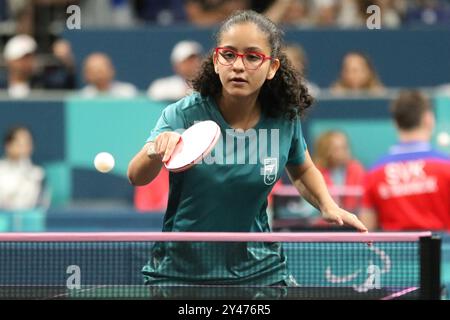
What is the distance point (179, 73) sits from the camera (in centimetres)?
1019

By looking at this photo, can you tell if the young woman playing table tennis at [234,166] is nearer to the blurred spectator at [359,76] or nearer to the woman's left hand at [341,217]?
the woman's left hand at [341,217]

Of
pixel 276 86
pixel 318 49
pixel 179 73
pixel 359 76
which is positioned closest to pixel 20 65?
pixel 179 73

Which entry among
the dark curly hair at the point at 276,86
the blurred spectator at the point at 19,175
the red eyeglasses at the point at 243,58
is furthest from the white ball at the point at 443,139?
the red eyeglasses at the point at 243,58

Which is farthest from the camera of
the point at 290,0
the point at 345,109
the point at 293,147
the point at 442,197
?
the point at 290,0

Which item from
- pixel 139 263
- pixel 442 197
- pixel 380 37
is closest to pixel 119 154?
pixel 380 37

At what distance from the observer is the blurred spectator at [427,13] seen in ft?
40.9

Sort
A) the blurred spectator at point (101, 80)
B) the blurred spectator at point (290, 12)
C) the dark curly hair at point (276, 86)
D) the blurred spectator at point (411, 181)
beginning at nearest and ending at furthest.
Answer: the dark curly hair at point (276, 86), the blurred spectator at point (411, 181), the blurred spectator at point (101, 80), the blurred spectator at point (290, 12)

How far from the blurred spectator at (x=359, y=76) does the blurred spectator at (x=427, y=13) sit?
2.66m

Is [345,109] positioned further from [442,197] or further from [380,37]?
[442,197]

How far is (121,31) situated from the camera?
10844 mm

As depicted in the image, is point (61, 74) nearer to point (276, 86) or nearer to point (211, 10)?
point (211, 10)

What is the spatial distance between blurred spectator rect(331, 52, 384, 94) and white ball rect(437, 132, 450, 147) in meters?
0.96
